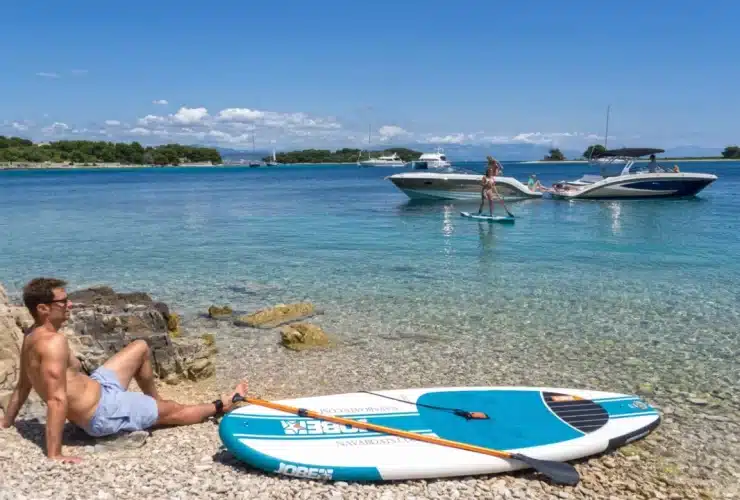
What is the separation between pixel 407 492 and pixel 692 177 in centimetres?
3577

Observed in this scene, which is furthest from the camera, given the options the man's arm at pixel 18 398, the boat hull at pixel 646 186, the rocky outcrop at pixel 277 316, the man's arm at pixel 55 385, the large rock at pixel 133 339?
the boat hull at pixel 646 186

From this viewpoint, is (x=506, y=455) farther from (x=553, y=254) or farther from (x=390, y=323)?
(x=553, y=254)

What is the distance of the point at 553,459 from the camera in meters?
4.94

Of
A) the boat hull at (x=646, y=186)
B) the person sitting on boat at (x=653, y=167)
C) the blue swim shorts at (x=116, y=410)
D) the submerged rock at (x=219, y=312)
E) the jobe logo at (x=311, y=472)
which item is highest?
the person sitting on boat at (x=653, y=167)

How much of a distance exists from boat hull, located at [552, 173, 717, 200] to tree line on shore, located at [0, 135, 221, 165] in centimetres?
14994

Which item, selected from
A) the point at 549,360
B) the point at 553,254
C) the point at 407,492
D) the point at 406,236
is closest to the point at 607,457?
the point at 407,492

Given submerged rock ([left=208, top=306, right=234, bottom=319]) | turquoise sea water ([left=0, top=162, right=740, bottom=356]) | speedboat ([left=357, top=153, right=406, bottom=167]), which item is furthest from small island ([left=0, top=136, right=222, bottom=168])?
submerged rock ([left=208, top=306, right=234, bottom=319])

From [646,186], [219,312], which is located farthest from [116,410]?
[646,186]

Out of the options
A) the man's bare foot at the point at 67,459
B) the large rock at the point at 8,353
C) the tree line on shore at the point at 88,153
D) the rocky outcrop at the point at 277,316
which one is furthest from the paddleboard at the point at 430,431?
the tree line on shore at the point at 88,153

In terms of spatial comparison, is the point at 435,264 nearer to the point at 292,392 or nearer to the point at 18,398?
the point at 292,392

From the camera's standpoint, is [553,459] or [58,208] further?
[58,208]

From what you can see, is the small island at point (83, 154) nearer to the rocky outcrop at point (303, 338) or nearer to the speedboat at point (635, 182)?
the speedboat at point (635, 182)

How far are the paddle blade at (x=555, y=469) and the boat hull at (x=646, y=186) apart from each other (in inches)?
1280

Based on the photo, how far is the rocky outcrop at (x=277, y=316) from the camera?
32.3ft
